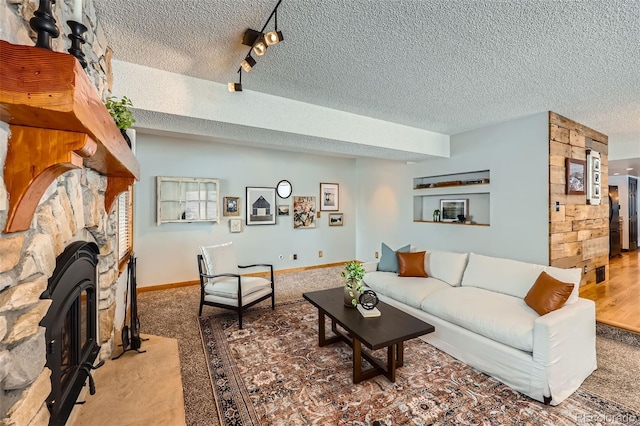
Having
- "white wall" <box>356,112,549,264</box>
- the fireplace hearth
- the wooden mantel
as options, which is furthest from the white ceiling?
the fireplace hearth

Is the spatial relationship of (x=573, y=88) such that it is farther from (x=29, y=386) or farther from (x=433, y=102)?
(x=29, y=386)

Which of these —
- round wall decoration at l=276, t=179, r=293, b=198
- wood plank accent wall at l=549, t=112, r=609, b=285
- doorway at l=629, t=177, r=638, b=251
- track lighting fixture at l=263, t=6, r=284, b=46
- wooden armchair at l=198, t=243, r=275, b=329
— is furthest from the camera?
doorway at l=629, t=177, r=638, b=251

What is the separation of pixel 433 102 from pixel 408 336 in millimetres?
2511

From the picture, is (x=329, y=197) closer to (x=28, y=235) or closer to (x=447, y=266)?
(x=447, y=266)

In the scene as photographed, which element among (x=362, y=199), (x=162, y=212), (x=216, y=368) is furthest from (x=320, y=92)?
(x=362, y=199)

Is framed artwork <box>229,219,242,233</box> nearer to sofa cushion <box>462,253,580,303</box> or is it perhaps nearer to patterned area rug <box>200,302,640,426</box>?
patterned area rug <box>200,302,640,426</box>

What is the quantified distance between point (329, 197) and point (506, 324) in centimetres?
445

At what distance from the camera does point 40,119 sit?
77 cm

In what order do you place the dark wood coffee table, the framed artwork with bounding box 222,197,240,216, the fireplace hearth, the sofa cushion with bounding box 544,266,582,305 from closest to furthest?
the fireplace hearth
the dark wood coffee table
the sofa cushion with bounding box 544,266,582,305
the framed artwork with bounding box 222,197,240,216

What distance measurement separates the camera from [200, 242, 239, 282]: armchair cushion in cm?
351

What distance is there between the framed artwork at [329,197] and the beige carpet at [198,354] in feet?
7.19

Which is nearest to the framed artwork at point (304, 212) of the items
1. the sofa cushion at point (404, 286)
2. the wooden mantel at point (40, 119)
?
the sofa cushion at point (404, 286)

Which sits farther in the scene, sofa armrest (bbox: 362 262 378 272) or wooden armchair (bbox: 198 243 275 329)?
sofa armrest (bbox: 362 262 378 272)

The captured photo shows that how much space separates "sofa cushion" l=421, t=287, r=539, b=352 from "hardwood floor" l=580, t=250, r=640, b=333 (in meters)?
1.31
